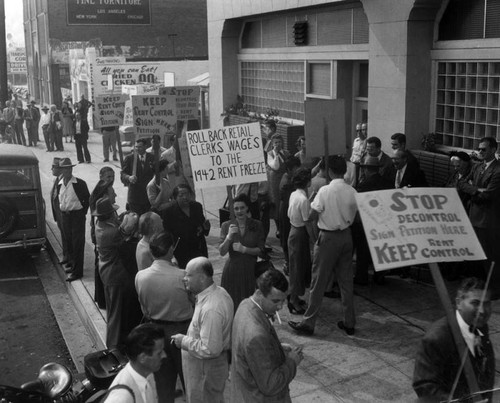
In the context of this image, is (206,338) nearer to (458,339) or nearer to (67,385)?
(67,385)

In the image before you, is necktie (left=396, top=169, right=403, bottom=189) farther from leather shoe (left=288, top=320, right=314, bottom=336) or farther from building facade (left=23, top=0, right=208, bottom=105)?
building facade (left=23, top=0, right=208, bottom=105)

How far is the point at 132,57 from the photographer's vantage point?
46.2 metres

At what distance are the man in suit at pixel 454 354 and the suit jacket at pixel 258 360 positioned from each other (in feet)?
2.77

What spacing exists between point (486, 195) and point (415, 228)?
4.25 m

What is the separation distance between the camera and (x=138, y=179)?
11.0 metres

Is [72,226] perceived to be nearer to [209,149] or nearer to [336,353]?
[209,149]

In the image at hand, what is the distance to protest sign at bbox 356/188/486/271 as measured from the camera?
4285mm

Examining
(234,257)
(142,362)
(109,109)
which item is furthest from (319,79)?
(142,362)

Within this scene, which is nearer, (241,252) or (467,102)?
(241,252)

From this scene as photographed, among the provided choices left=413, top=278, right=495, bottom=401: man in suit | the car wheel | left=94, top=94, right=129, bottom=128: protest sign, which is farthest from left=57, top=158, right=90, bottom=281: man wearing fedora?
left=413, top=278, right=495, bottom=401: man in suit

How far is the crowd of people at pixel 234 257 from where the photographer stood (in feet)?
15.0

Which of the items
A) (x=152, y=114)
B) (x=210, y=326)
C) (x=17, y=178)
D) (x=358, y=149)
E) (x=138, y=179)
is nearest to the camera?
(x=210, y=326)

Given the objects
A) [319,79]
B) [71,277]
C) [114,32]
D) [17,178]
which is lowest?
[71,277]

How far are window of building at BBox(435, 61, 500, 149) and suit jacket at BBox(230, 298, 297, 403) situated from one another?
7.25 metres
